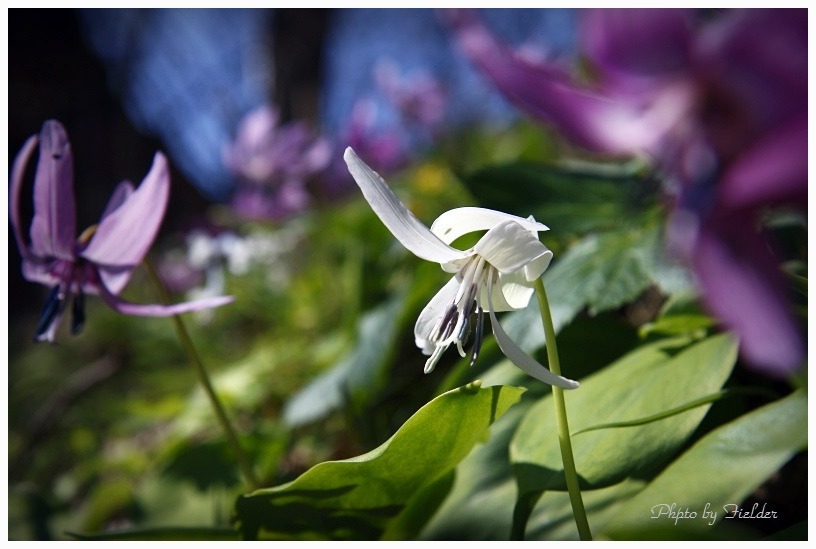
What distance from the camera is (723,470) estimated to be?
599 millimetres

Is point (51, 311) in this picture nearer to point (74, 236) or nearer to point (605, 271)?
point (74, 236)

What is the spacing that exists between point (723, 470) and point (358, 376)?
0.76 meters

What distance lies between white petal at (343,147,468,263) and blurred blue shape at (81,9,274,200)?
2412 millimetres

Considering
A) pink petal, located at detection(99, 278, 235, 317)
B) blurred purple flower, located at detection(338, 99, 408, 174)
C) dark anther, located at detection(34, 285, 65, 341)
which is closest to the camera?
pink petal, located at detection(99, 278, 235, 317)

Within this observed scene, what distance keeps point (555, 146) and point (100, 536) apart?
6.05 ft

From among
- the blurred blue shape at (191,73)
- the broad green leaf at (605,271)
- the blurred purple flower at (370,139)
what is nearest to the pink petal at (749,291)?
the broad green leaf at (605,271)

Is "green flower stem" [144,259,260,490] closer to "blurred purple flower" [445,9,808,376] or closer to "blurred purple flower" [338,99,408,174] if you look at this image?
"blurred purple flower" [445,9,808,376]

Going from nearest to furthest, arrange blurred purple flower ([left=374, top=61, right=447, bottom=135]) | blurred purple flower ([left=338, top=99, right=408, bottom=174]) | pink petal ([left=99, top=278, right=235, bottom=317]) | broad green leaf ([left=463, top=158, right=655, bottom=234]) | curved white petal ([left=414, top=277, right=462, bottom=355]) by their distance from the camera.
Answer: curved white petal ([left=414, top=277, right=462, bottom=355]) < pink petal ([left=99, top=278, right=235, bottom=317]) < broad green leaf ([left=463, top=158, right=655, bottom=234]) < blurred purple flower ([left=338, top=99, right=408, bottom=174]) < blurred purple flower ([left=374, top=61, right=447, bottom=135])

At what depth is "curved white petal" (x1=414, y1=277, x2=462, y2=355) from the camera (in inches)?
24.5

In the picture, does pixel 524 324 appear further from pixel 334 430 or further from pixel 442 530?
pixel 334 430

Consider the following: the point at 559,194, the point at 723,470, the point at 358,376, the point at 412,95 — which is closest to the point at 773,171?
the point at 723,470

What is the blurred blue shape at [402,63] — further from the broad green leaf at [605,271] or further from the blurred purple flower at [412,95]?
the broad green leaf at [605,271]

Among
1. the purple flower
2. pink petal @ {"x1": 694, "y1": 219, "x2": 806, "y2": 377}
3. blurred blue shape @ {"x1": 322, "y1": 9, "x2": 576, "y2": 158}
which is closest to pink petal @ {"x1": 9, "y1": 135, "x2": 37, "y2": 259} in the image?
the purple flower

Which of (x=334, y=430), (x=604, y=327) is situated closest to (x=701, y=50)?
Result: (x=604, y=327)
